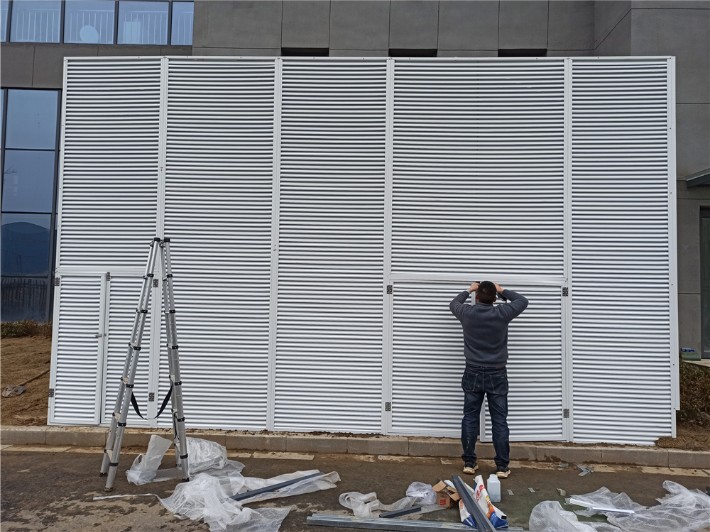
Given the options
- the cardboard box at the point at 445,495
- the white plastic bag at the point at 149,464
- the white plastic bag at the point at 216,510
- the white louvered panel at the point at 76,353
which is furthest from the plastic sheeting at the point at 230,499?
the white louvered panel at the point at 76,353

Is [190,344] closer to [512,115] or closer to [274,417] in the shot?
[274,417]

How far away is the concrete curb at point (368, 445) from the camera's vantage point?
5262 millimetres

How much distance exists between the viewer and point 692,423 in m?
5.97

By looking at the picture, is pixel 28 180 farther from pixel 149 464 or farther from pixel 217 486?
pixel 217 486

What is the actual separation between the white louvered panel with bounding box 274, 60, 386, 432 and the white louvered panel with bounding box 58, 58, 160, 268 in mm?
1823

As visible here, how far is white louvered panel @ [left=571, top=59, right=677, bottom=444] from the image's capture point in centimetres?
549

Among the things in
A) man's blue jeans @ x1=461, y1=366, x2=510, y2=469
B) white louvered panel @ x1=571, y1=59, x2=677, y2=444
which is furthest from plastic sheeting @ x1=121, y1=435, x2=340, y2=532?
white louvered panel @ x1=571, y1=59, x2=677, y2=444

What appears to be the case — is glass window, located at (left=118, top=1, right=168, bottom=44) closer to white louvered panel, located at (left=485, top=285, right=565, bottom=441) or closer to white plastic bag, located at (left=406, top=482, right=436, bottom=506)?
white louvered panel, located at (left=485, top=285, right=565, bottom=441)

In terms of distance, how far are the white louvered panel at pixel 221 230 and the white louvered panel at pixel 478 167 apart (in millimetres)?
1789

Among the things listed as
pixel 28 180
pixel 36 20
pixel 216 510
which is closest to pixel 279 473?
pixel 216 510

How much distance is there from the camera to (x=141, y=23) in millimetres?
12203

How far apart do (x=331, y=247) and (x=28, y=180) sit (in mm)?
11642

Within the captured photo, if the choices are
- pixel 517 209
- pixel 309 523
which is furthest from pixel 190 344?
pixel 517 209

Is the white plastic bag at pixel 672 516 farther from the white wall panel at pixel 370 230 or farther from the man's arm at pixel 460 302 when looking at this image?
the man's arm at pixel 460 302
